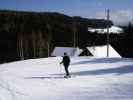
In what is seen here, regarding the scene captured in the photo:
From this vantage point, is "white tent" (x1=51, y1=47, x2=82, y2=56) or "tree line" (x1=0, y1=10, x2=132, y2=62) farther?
"tree line" (x1=0, y1=10, x2=132, y2=62)

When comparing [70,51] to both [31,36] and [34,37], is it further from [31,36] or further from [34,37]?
A: [31,36]

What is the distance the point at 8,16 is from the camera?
12625 centimetres

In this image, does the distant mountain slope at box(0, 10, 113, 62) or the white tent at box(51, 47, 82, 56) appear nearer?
the white tent at box(51, 47, 82, 56)

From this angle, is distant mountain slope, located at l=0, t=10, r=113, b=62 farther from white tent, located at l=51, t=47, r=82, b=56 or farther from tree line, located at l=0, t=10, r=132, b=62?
white tent, located at l=51, t=47, r=82, b=56

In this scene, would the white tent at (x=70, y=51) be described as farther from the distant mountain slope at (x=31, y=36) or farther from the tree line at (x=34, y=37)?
the tree line at (x=34, y=37)

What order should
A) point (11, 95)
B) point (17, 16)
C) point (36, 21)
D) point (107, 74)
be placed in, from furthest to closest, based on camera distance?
point (17, 16)
point (36, 21)
point (107, 74)
point (11, 95)

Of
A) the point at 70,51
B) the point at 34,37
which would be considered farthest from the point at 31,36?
the point at 70,51

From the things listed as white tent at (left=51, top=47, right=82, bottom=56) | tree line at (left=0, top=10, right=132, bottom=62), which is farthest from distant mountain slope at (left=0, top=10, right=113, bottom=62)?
white tent at (left=51, top=47, right=82, bottom=56)

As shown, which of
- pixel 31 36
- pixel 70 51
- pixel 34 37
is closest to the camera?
pixel 70 51

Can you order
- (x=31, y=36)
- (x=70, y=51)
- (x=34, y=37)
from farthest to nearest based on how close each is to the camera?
(x=31, y=36) → (x=34, y=37) → (x=70, y=51)

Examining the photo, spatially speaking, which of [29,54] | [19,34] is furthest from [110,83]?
[19,34]

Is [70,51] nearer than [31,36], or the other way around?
[70,51]

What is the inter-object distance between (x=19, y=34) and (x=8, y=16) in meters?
29.3

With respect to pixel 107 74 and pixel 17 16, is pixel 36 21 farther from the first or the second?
pixel 107 74
